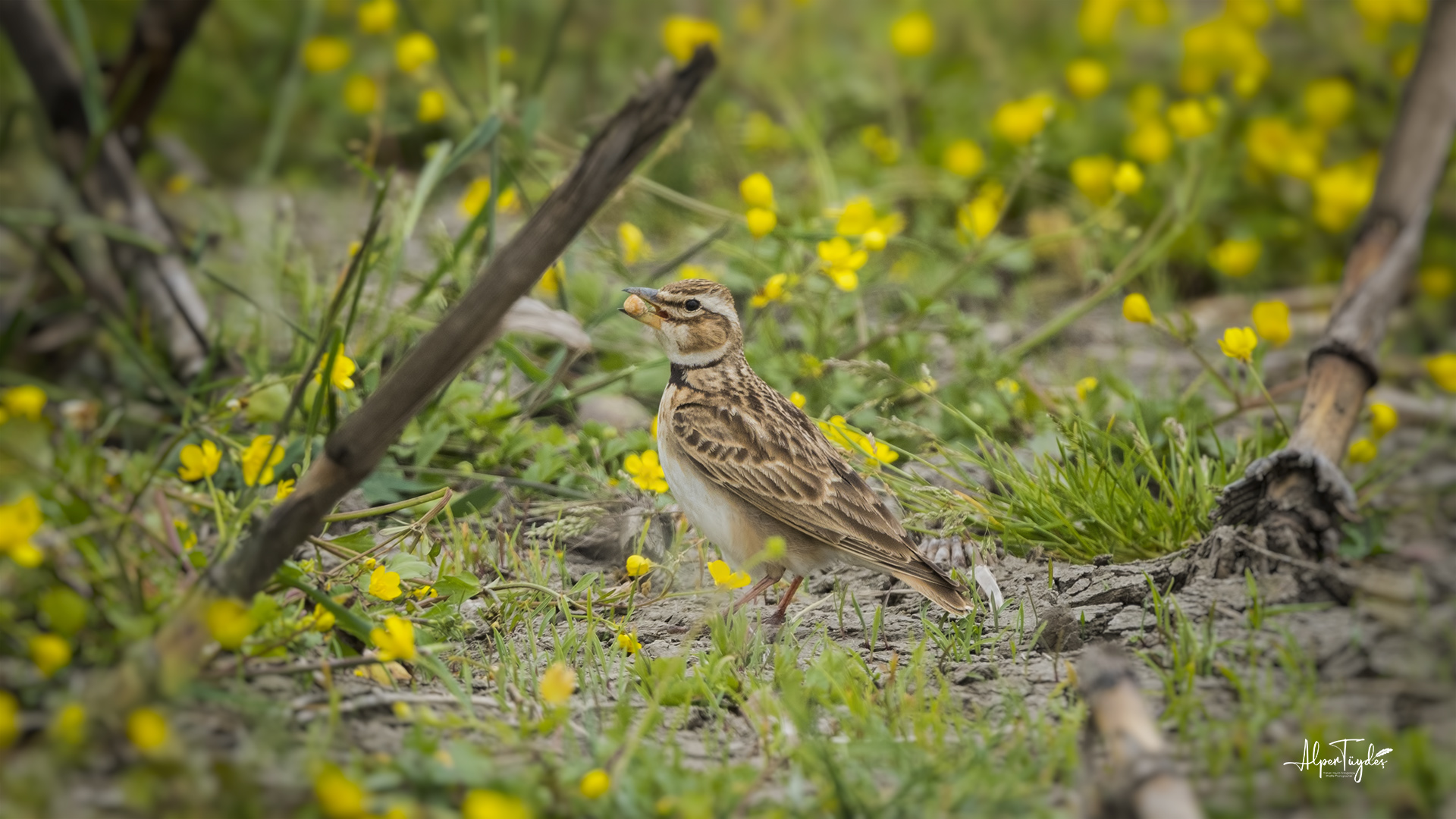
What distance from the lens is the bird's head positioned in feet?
15.2

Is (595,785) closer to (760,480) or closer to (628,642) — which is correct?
(628,642)

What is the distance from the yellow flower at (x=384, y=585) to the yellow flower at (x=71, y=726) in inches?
39.7

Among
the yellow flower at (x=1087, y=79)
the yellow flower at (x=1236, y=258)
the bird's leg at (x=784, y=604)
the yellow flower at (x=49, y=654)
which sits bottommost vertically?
the yellow flower at (x=49, y=654)

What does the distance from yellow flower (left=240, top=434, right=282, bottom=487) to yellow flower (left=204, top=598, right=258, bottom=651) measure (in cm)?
66

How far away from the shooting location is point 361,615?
11.4 ft

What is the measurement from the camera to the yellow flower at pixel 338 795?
7.93 feet

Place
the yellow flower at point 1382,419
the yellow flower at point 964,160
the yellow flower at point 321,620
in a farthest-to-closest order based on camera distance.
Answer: the yellow flower at point 964,160, the yellow flower at point 1382,419, the yellow flower at point 321,620

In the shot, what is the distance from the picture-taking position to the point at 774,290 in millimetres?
4867

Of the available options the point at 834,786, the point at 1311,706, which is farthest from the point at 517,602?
the point at 1311,706

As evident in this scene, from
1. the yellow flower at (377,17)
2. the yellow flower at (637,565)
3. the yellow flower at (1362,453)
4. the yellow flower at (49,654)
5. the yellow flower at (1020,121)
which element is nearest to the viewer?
the yellow flower at (49,654)

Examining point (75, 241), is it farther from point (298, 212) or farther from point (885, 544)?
point (885, 544)

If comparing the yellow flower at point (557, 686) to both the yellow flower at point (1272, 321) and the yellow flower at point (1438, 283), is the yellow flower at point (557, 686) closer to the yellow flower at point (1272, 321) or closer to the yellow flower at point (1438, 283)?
the yellow flower at point (1272, 321)

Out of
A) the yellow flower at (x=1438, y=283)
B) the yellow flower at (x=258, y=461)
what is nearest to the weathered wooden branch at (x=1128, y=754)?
the yellow flower at (x=258, y=461)

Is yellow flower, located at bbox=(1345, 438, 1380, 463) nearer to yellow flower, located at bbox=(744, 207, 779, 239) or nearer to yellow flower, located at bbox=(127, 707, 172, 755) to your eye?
yellow flower, located at bbox=(744, 207, 779, 239)
